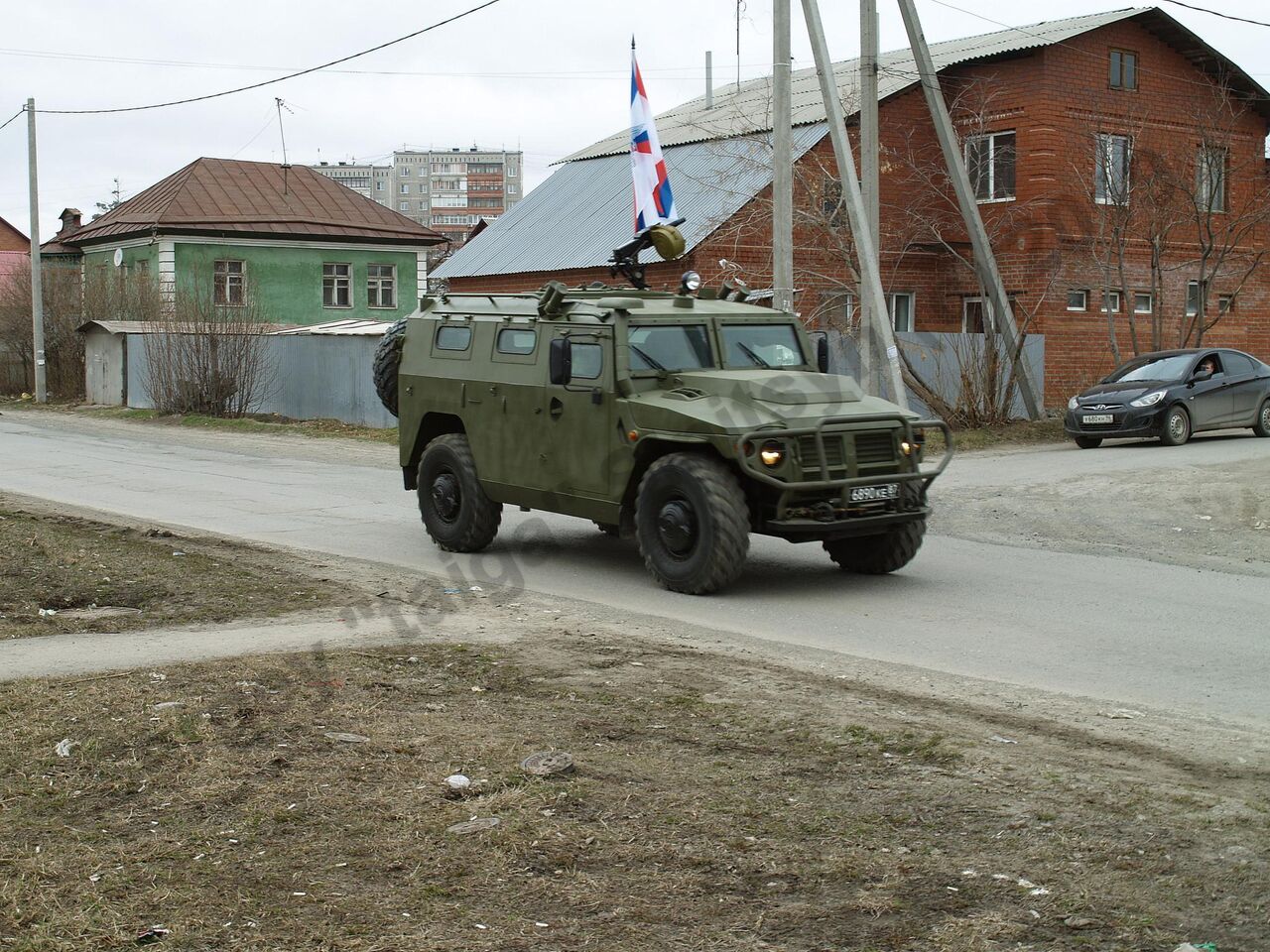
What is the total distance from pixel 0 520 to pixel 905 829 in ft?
34.0

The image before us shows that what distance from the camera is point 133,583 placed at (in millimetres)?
9836

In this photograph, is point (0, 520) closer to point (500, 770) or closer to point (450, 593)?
point (450, 593)

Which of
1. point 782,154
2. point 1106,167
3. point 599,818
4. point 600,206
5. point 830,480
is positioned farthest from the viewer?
point 600,206

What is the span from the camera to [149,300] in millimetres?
39531

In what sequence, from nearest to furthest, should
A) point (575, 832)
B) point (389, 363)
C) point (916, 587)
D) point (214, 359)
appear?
point (575, 832) < point (916, 587) < point (389, 363) < point (214, 359)

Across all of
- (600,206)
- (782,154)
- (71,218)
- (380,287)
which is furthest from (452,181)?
(782,154)

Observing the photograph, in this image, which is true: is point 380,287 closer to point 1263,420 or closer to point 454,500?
point 1263,420

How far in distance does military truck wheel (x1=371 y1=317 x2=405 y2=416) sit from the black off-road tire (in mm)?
12191

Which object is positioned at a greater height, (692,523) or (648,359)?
(648,359)

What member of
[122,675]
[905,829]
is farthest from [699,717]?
[122,675]

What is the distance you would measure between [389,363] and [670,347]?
3424 mm

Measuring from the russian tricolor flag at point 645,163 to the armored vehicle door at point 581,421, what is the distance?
24.2 ft

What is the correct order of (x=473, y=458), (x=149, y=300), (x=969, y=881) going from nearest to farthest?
1. (x=969, y=881)
2. (x=473, y=458)
3. (x=149, y=300)

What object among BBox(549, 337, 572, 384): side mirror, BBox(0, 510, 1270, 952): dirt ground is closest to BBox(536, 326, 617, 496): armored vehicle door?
BBox(549, 337, 572, 384): side mirror
